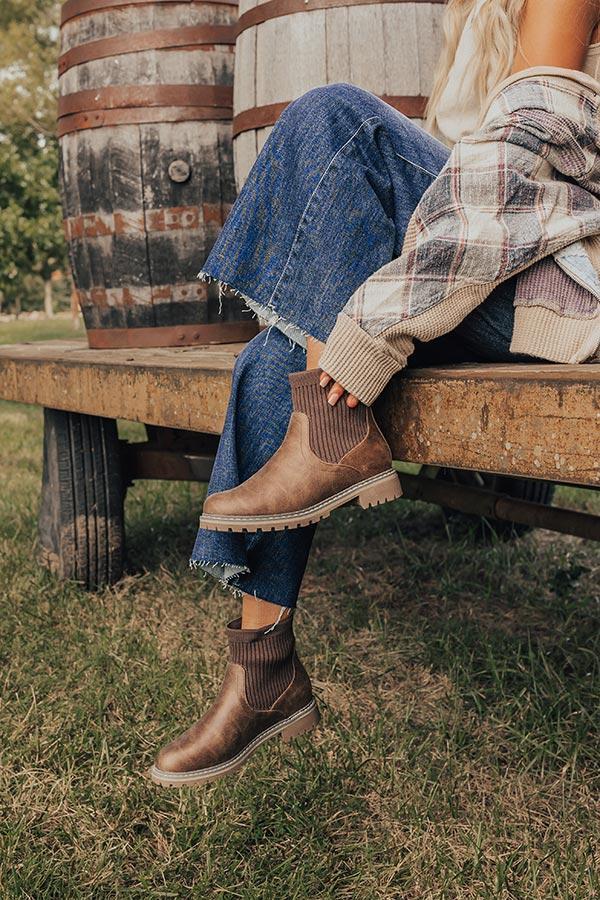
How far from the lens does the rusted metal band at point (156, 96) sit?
3.09 meters

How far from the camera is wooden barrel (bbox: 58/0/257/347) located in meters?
3.10

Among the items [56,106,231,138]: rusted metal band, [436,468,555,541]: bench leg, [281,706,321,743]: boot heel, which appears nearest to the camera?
[281,706,321,743]: boot heel

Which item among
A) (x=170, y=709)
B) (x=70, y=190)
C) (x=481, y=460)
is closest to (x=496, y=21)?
(x=481, y=460)

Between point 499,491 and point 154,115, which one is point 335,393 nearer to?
point 154,115

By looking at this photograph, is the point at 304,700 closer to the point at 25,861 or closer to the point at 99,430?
the point at 25,861

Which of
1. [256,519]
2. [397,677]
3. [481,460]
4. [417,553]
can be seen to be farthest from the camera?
[417,553]

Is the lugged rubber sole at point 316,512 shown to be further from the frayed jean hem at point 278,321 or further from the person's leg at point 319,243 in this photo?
the frayed jean hem at point 278,321

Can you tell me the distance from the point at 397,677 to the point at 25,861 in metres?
1.05

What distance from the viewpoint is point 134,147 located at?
3104 millimetres

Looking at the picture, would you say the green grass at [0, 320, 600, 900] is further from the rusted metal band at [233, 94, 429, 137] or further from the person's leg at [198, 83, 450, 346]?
the rusted metal band at [233, 94, 429, 137]

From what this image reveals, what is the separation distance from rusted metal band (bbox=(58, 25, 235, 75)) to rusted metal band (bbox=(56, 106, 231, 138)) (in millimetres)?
176

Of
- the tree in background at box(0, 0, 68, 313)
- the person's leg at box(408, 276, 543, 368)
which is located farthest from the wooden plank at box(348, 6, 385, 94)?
the tree in background at box(0, 0, 68, 313)

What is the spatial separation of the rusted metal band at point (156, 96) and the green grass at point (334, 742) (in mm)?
1425

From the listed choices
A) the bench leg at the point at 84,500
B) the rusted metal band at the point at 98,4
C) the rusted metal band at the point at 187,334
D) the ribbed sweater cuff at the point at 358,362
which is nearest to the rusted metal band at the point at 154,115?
the rusted metal band at the point at 98,4
